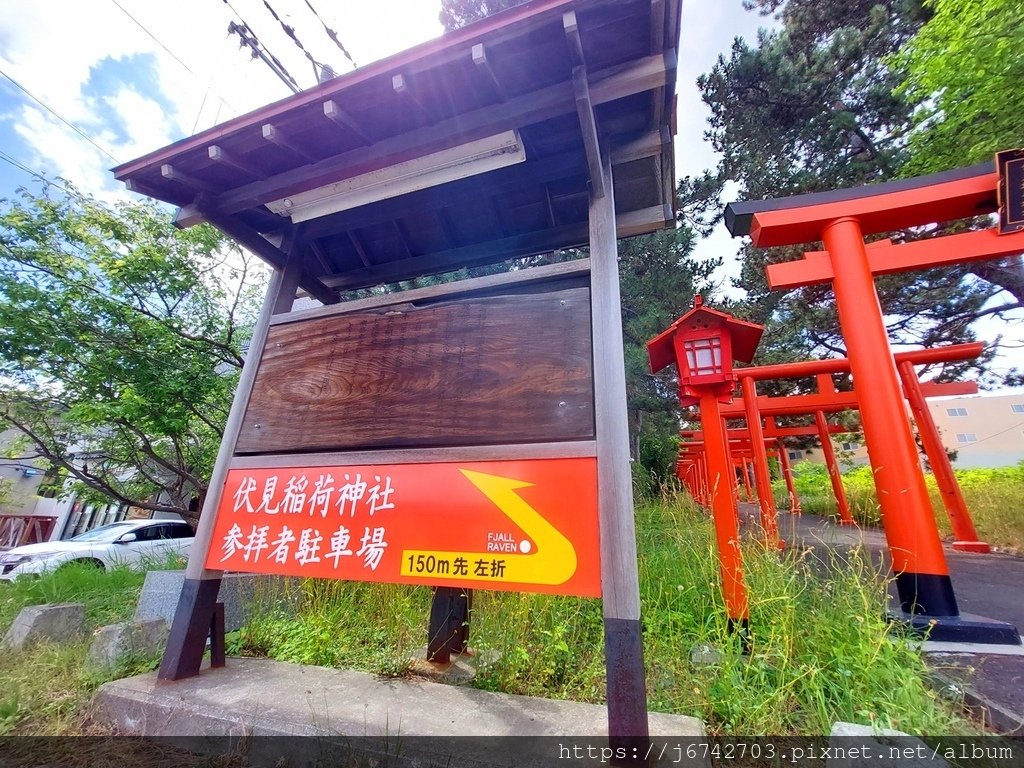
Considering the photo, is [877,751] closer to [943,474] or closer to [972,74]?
[972,74]

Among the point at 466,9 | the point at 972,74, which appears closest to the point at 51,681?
the point at 972,74

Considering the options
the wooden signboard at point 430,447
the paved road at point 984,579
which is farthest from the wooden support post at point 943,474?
the wooden signboard at point 430,447

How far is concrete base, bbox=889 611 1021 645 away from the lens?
2.33m

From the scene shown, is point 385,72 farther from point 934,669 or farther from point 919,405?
point 919,405

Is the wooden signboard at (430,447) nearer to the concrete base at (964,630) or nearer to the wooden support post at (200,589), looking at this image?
the wooden support post at (200,589)

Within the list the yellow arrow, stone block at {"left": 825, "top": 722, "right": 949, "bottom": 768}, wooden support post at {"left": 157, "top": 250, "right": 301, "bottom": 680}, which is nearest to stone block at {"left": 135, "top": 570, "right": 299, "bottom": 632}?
wooden support post at {"left": 157, "top": 250, "right": 301, "bottom": 680}

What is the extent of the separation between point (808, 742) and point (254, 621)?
10.6ft

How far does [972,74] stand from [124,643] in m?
9.32

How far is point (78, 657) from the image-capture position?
2438 mm

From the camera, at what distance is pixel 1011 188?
3.08 metres

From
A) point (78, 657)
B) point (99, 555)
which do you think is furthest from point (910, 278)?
point (99, 555)

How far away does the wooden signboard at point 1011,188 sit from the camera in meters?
2.99

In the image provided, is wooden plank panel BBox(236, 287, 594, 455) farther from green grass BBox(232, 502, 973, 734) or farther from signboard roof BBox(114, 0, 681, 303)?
green grass BBox(232, 502, 973, 734)

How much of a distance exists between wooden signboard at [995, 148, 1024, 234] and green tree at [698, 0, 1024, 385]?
4.29 meters
